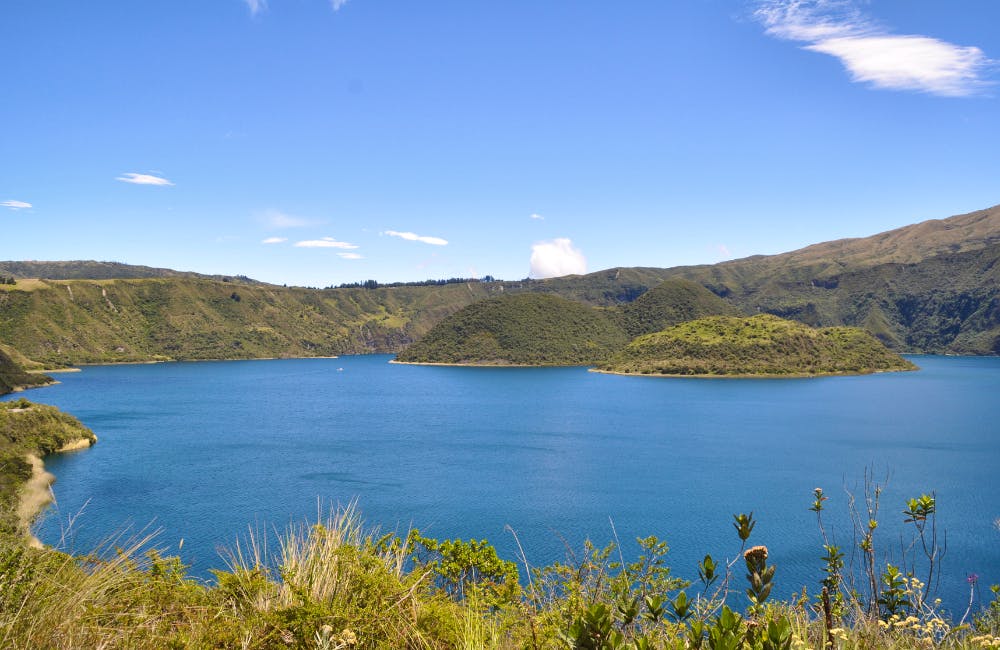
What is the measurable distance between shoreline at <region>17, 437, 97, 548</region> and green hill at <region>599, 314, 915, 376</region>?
432 feet

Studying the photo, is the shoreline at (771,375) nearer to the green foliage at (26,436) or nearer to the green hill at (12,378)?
the green foliage at (26,436)

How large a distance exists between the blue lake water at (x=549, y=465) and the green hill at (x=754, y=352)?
1015 inches

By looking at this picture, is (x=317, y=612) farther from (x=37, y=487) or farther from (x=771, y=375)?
(x=771, y=375)

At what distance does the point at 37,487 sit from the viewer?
49500 mm

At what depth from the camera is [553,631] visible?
4.52m

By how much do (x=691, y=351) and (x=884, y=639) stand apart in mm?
169028

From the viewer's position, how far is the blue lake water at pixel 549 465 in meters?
40.8

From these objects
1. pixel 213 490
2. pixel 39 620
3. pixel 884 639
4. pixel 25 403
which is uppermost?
pixel 39 620

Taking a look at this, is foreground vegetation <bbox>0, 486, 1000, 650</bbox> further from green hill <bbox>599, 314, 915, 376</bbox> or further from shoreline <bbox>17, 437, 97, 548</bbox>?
green hill <bbox>599, 314, 915, 376</bbox>

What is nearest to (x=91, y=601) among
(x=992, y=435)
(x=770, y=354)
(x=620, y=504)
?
(x=620, y=504)

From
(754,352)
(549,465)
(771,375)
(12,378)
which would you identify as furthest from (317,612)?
(754,352)

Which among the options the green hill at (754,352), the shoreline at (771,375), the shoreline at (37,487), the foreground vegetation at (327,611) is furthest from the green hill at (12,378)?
the green hill at (754,352)

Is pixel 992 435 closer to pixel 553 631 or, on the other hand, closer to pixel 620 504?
pixel 620 504

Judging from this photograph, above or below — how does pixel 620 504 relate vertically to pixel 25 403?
below
